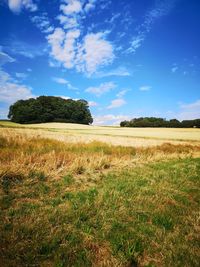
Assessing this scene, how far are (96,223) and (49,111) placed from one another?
90797 millimetres

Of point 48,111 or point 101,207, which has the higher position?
point 48,111

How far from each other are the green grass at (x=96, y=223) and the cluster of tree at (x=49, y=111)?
83687mm

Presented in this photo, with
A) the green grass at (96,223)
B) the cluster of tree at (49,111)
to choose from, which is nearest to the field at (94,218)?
the green grass at (96,223)

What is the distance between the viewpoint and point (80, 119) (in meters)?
101

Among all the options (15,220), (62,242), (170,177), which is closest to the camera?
(62,242)

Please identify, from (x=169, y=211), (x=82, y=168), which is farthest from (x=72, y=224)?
(x=82, y=168)

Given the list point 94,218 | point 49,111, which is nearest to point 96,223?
point 94,218

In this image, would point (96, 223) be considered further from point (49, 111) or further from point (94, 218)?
point (49, 111)

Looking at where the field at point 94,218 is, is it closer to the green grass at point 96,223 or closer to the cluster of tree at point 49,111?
the green grass at point 96,223

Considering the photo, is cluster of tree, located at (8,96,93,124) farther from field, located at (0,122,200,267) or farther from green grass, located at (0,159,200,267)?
green grass, located at (0,159,200,267)

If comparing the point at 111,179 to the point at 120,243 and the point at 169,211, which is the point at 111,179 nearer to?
the point at 169,211

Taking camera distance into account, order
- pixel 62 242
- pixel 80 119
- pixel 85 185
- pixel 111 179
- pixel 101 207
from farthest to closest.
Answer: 1. pixel 80 119
2. pixel 111 179
3. pixel 85 185
4. pixel 101 207
5. pixel 62 242

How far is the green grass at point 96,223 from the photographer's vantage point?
412 centimetres

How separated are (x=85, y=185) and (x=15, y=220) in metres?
3.46
